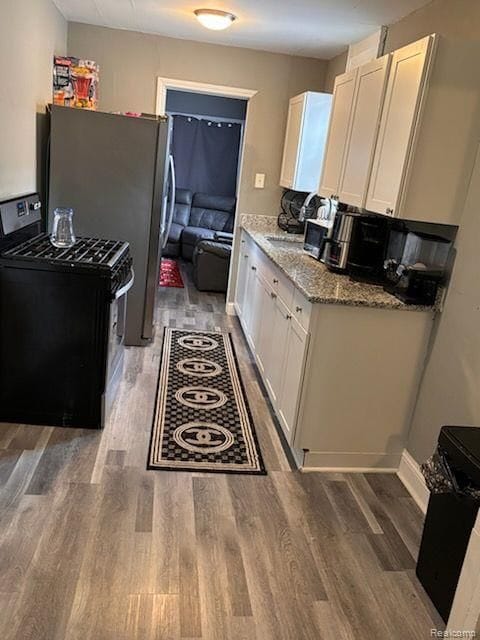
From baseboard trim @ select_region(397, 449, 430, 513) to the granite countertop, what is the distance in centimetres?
76

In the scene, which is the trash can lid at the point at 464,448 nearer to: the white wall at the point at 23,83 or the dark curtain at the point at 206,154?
the white wall at the point at 23,83

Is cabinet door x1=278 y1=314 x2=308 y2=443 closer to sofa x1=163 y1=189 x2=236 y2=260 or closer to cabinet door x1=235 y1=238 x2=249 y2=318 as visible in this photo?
cabinet door x1=235 y1=238 x2=249 y2=318

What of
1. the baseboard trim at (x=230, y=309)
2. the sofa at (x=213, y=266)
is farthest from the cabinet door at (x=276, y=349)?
the sofa at (x=213, y=266)

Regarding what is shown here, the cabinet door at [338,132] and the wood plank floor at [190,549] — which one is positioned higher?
the cabinet door at [338,132]

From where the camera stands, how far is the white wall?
9.24 ft

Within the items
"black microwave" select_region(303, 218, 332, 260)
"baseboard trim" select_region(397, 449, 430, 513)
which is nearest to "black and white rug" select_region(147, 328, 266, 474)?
"baseboard trim" select_region(397, 449, 430, 513)

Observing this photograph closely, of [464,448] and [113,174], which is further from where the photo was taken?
[113,174]

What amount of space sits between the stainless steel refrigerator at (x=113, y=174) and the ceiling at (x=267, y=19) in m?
→ 0.74

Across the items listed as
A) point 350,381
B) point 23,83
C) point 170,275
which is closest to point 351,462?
point 350,381

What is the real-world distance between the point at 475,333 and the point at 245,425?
1.37 m

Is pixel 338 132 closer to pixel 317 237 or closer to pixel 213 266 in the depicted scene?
pixel 317 237

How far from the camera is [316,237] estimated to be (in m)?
3.49

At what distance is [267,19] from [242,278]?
6.54 feet

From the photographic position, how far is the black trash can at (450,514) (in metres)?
1.71
